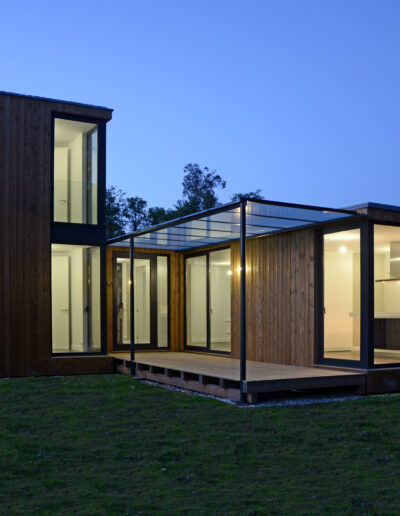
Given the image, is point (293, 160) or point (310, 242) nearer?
point (310, 242)

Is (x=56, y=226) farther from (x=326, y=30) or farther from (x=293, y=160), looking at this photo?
(x=293, y=160)

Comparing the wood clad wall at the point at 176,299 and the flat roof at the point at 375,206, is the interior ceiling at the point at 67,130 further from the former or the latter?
the flat roof at the point at 375,206

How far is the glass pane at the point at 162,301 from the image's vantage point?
525 inches

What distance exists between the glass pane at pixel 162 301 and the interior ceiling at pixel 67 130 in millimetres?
3446

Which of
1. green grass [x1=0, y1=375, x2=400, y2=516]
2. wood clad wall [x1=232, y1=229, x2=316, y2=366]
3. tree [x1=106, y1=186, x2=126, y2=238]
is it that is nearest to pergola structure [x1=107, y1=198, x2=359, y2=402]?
wood clad wall [x1=232, y1=229, x2=316, y2=366]

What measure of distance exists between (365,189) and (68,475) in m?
83.0

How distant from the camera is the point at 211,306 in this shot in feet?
41.5

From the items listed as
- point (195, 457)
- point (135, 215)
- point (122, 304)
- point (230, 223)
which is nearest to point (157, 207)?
point (135, 215)

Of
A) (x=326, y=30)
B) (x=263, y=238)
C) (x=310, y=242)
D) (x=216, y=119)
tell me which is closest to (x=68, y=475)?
(x=310, y=242)

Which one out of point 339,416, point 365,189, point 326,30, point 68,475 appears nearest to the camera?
point 68,475

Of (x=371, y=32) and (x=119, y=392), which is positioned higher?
(x=371, y=32)

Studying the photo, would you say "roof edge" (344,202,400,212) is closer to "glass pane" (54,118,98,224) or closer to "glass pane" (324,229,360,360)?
"glass pane" (324,229,360,360)

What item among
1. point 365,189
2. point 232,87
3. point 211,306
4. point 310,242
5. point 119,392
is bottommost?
point 119,392

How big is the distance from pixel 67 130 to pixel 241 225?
5269mm
